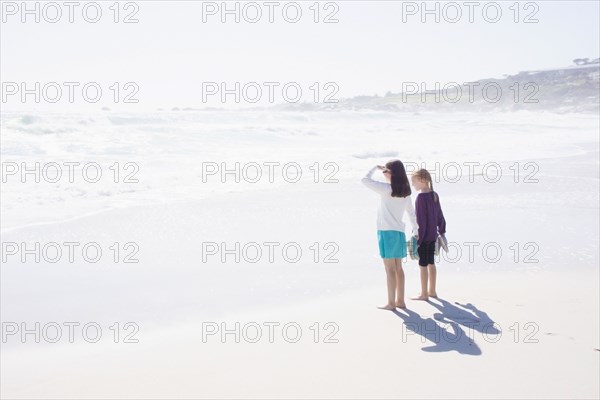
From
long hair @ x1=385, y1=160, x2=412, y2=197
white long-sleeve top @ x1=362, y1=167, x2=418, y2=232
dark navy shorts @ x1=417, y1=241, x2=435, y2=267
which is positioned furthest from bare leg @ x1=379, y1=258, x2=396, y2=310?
long hair @ x1=385, y1=160, x2=412, y2=197

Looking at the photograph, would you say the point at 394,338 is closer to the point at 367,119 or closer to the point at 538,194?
the point at 538,194

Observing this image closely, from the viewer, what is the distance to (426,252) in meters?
6.39

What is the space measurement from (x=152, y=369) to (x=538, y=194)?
9609 millimetres

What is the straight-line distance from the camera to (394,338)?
5238 millimetres

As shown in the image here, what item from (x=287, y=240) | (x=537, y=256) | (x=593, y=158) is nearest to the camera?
(x=537, y=256)

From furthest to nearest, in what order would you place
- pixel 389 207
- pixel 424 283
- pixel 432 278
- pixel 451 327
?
pixel 432 278 → pixel 424 283 → pixel 389 207 → pixel 451 327

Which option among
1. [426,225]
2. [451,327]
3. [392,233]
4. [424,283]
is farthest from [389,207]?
[451,327]

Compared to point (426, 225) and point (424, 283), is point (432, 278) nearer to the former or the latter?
point (424, 283)

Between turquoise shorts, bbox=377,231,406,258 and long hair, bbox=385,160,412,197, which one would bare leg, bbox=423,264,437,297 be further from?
long hair, bbox=385,160,412,197

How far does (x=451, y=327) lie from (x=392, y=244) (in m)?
0.96

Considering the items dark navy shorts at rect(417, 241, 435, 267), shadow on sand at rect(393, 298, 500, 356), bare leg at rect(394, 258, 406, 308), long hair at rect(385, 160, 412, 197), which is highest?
long hair at rect(385, 160, 412, 197)

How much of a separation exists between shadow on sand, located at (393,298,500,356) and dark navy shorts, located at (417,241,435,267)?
0.40m

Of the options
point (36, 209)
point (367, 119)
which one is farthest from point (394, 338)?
point (367, 119)

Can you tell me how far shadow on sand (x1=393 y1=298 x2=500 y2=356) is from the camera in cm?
503
